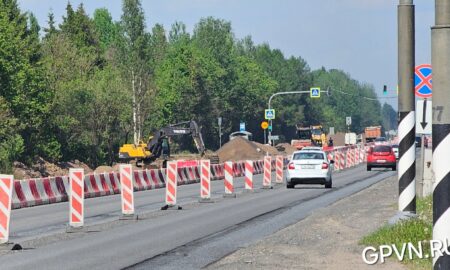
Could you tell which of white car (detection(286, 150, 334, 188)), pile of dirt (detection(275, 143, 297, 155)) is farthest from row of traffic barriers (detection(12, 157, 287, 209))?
pile of dirt (detection(275, 143, 297, 155))

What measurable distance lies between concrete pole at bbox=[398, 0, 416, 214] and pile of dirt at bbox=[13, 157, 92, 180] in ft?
156

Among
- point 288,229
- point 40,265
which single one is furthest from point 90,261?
point 288,229

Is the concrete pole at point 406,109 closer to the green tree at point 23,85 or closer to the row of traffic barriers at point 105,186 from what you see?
the row of traffic barriers at point 105,186

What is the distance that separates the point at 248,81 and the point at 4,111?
84525mm

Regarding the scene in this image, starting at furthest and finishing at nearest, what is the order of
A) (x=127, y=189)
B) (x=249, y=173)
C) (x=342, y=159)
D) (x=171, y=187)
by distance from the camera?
(x=342, y=159)
(x=249, y=173)
(x=171, y=187)
(x=127, y=189)

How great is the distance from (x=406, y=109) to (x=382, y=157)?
140 feet

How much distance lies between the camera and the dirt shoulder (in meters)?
13.5

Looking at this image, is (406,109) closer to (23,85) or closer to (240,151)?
(23,85)

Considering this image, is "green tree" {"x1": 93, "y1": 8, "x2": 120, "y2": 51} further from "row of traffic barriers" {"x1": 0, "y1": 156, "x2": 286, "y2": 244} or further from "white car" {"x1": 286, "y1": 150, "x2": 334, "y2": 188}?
"white car" {"x1": 286, "y1": 150, "x2": 334, "y2": 188}

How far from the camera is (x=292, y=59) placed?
194250mm

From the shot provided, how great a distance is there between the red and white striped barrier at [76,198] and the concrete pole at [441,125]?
1220 cm

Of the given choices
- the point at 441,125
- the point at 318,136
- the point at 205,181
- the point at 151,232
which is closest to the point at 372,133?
the point at 318,136

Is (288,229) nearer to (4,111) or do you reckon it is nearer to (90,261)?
(90,261)

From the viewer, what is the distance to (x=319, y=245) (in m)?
16.0
